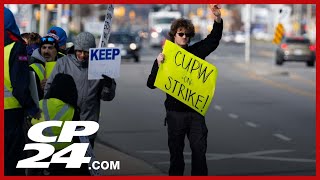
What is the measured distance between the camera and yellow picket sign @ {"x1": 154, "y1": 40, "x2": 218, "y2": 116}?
10492mm

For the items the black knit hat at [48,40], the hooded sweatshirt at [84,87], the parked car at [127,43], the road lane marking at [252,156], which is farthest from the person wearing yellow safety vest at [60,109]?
the parked car at [127,43]

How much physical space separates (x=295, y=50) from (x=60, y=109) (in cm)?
4583

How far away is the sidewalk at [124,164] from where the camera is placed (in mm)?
12992

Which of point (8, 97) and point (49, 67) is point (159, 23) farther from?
point (8, 97)

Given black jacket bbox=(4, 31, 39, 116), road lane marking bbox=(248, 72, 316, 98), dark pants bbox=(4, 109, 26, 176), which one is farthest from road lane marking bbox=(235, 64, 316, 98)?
black jacket bbox=(4, 31, 39, 116)

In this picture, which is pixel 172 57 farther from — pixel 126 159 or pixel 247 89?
pixel 247 89

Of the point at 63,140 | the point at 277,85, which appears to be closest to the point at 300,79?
the point at 277,85

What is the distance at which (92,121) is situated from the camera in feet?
33.7

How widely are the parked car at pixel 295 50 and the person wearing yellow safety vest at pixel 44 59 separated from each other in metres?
43.5

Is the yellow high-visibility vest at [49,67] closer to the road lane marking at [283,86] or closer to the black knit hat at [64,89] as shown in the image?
the black knit hat at [64,89]

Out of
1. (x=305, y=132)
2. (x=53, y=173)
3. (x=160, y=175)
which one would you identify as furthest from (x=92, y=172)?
(x=305, y=132)

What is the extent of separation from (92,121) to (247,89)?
2392cm

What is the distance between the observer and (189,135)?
10.6 meters

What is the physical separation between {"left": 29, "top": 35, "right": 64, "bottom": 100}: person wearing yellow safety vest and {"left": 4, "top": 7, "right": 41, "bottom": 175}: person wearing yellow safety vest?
2.38 m
